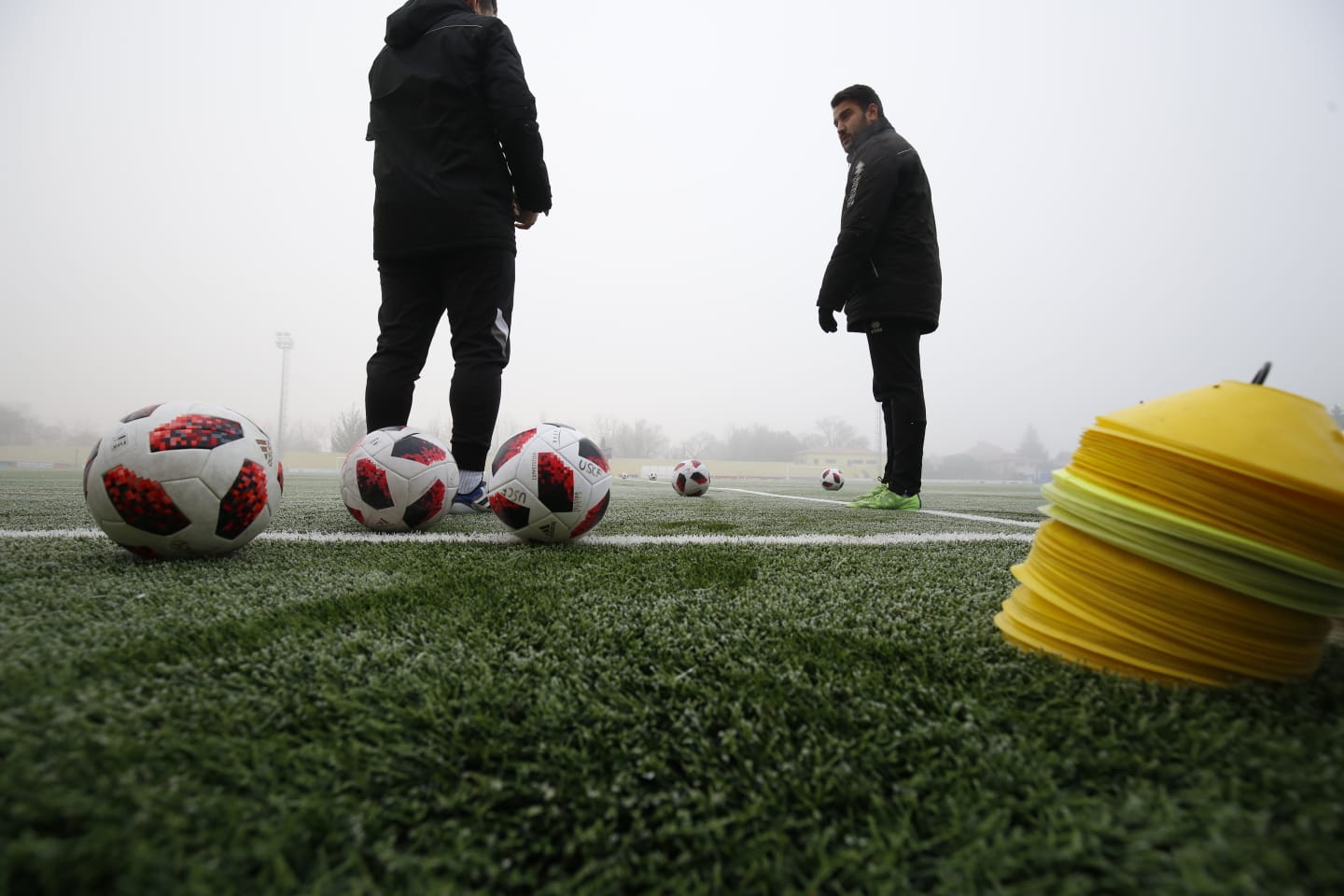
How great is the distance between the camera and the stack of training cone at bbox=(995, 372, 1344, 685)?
785 millimetres

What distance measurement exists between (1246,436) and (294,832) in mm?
1190

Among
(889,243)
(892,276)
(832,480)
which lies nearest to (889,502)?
(892,276)

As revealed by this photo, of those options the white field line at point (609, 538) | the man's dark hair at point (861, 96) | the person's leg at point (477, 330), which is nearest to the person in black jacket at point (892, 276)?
the man's dark hair at point (861, 96)

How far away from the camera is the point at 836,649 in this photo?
99 cm

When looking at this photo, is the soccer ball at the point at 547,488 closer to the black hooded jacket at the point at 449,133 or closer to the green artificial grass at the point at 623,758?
the green artificial grass at the point at 623,758

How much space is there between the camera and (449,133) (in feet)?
9.29

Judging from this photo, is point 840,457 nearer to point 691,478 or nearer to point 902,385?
point 691,478

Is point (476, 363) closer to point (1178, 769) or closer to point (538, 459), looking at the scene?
point (538, 459)

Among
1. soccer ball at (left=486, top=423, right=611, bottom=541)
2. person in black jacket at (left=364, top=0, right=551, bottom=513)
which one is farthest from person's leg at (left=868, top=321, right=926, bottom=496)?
soccer ball at (left=486, top=423, right=611, bottom=541)

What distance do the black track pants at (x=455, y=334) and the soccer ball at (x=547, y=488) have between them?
73cm

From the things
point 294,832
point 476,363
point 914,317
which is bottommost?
point 294,832

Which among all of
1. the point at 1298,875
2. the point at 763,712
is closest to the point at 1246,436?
the point at 1298,875

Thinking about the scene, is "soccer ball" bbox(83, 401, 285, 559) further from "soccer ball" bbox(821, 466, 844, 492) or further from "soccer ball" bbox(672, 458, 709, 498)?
"soccer ball" bbox(821, 466, 844, 492)

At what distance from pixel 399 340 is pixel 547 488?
1341mm
